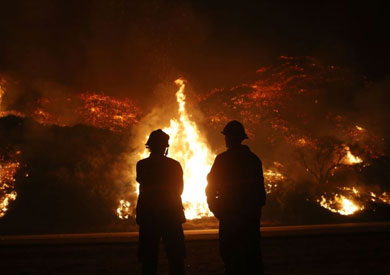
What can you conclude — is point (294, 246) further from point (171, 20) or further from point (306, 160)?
point (171, 20)

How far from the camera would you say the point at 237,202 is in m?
3.73

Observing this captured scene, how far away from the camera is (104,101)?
20344 millimetres

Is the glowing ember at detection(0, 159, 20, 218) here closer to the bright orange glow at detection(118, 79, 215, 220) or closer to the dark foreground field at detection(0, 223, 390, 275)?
the dark foreground field at detection(0, 223, 390, 275)

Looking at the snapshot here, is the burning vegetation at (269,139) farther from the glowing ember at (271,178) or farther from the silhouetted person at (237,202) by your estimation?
the silhouetted person at (237,202)

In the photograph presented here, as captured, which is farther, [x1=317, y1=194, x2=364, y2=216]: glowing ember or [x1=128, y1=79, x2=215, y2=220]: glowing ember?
[x1=317, y1=194, x2=364, y2=216]: glowing ember

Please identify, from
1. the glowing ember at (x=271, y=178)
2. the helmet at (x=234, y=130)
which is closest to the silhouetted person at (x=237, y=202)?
the helmet at (x=234, y=130)

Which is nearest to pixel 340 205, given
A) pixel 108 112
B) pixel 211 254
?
pixel 211 254

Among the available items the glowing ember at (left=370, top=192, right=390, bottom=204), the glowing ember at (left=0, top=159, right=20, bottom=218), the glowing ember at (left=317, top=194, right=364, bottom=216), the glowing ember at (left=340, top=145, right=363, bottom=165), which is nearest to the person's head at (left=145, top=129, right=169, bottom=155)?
the glowing ember at (left=0, top=159, right=20, bottom=218)

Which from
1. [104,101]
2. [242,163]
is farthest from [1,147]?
[242,163]

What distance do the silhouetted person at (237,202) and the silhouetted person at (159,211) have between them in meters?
0.68

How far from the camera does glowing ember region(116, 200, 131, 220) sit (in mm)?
13555

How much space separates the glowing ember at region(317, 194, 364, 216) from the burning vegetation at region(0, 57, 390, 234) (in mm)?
36

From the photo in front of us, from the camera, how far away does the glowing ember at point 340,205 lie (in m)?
14.4

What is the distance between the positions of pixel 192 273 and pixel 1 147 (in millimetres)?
12312
